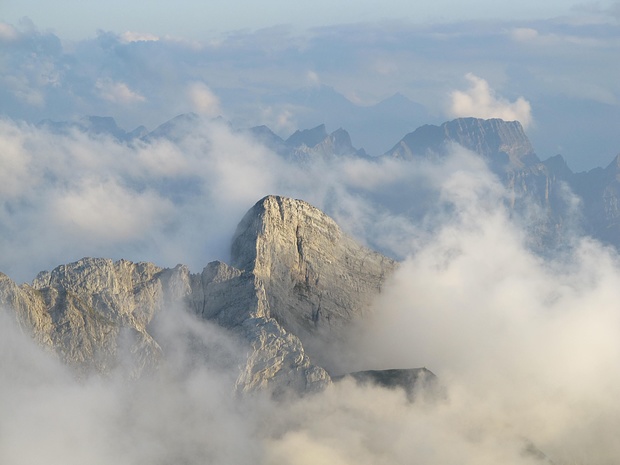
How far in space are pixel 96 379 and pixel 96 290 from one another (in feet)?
68.1

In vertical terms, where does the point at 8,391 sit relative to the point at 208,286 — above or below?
below

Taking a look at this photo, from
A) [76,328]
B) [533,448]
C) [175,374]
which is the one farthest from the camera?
[533,448]

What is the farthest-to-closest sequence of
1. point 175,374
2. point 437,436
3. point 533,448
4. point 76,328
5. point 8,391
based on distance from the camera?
point 533,448
point 437,436
point 175,374
point 76,328
point 8,391

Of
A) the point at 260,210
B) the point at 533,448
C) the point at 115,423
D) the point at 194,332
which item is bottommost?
the point at 533,448

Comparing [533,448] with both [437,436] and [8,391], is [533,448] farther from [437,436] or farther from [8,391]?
[8,391]

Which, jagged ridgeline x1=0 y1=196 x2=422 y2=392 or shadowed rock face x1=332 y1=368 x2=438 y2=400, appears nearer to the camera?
jagged ridgeline x1=0 y1=196 x2=422 y2=392

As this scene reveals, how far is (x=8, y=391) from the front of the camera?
144 m

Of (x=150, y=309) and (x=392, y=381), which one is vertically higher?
(x=150, y=309)

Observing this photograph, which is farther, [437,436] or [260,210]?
[260,210]

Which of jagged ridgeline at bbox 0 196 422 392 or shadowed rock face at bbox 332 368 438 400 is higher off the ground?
jagged ridgeline at bbox 0 196 422 392

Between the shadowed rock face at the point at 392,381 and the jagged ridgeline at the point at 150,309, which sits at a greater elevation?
the jagged ridgeline at the point at 150,309

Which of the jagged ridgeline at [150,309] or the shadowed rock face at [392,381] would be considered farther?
the shadowed rock face at [392,381]

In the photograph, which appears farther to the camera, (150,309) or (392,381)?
(392,381)

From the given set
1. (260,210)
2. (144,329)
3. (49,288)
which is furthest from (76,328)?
(260,210)
